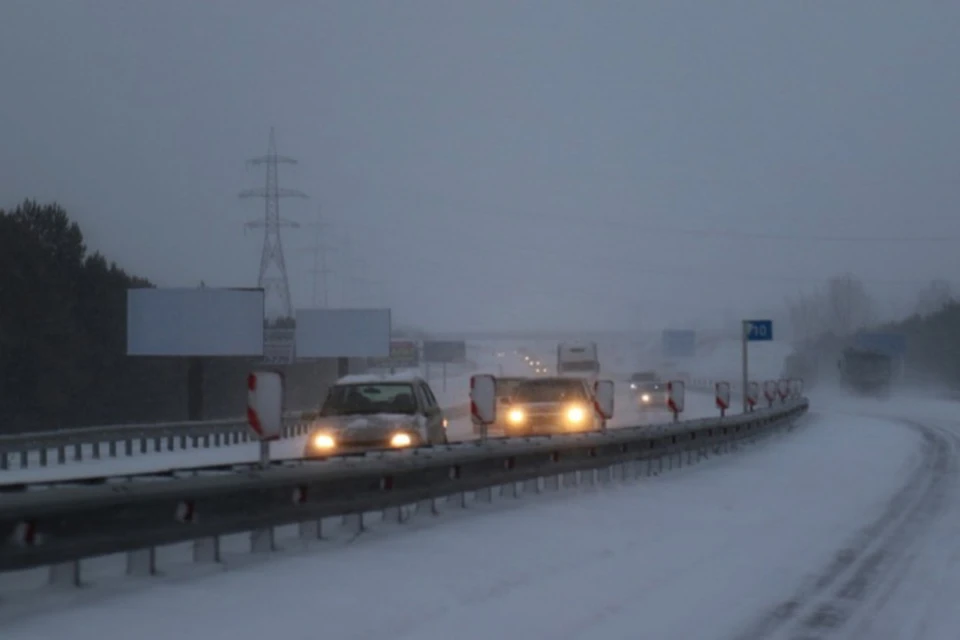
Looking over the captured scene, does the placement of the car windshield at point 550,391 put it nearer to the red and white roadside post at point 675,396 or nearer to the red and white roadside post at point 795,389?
the red and white roadside post at point 675,396

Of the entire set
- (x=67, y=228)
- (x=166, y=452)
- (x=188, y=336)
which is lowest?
(x=166, y=452)

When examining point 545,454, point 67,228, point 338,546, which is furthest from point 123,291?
point 338,546

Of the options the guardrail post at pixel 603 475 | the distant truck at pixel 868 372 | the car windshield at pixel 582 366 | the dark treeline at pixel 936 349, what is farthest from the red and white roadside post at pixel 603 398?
the dark treeline at pixel 936 349

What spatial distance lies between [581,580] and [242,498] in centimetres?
303

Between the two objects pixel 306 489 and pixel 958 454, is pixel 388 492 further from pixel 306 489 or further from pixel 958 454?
pixel 958 454

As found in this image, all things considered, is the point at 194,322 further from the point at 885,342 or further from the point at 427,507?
the point at 885,342

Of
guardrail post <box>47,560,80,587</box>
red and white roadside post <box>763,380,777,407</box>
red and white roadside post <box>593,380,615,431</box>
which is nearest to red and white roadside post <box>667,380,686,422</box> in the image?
red and white roadside post <box>593,380,615,431</box>

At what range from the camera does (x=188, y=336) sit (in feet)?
215

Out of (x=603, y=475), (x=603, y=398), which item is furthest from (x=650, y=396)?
(x=603, y=475)

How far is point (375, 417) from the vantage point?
78.6 ft

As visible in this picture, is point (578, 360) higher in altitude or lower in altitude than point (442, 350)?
lower

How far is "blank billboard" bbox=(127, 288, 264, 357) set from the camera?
65.2 meters

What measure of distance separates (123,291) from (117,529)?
7212cm

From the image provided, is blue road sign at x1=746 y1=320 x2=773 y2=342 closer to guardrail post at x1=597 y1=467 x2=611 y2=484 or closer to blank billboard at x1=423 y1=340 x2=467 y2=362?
guardrail post at x1=597 y1=467 x2=611 y2=484
